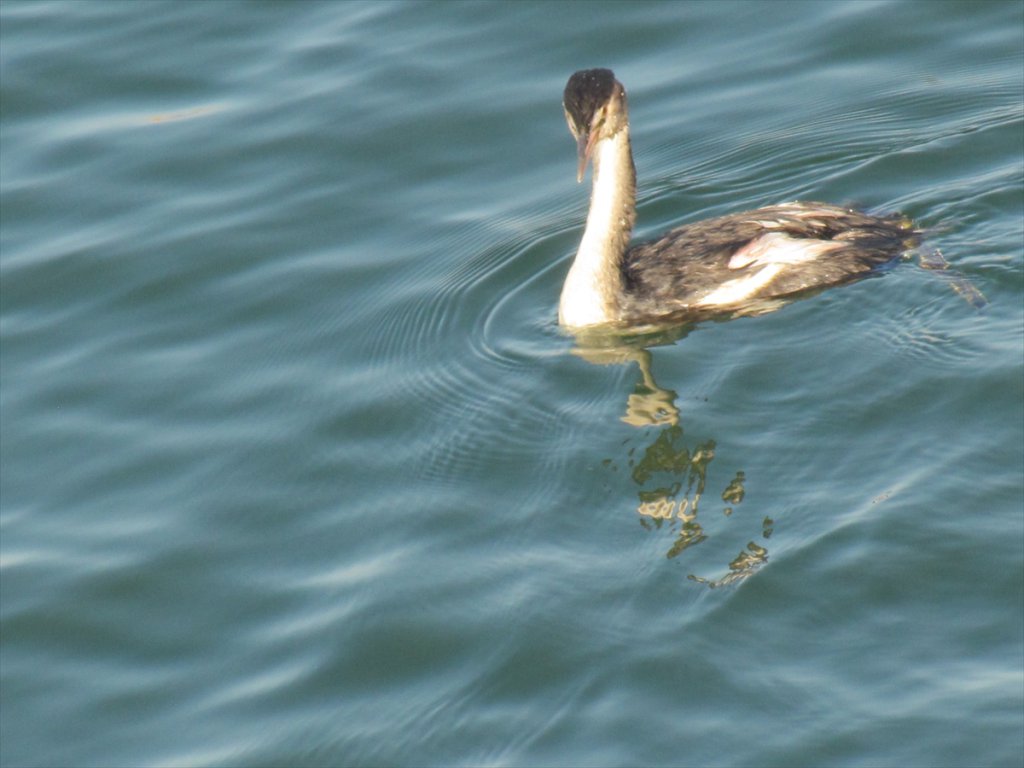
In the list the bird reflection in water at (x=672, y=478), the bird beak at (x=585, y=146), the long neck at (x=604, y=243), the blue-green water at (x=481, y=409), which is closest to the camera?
the blue-green water at (x=481, y=409)

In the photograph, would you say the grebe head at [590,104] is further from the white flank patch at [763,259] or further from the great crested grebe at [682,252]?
the white flank patch at [763,259]

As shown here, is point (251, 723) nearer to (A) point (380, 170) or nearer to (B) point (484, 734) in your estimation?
(B) point (484, 734)

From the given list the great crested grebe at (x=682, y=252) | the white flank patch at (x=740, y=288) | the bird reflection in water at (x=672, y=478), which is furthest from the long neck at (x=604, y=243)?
the white flank patch at (x=740, y=288)

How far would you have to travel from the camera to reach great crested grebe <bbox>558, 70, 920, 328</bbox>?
9844mm

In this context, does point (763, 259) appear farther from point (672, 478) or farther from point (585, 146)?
point (672, 478)

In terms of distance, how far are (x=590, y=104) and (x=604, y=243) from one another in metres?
0.80

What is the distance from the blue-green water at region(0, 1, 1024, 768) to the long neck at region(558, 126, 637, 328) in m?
0.26

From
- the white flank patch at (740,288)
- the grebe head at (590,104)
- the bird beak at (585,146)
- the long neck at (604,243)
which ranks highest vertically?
the grebe head at (590,104)

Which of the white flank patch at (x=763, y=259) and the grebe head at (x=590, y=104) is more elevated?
the grebe head at (x=590, y=104)

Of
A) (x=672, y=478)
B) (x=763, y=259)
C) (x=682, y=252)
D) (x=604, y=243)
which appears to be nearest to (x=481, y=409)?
(x=672, y=478)

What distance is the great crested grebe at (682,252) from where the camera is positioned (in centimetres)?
984

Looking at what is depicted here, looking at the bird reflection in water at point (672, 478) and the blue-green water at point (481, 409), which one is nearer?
the blue-green water at point (481, 409)

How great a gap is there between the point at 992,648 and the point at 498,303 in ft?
14.8

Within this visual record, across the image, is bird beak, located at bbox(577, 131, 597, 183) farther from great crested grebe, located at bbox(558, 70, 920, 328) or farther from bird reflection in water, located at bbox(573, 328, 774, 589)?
bird reflection in water, located at bbox(573, 328, 774, 589)
